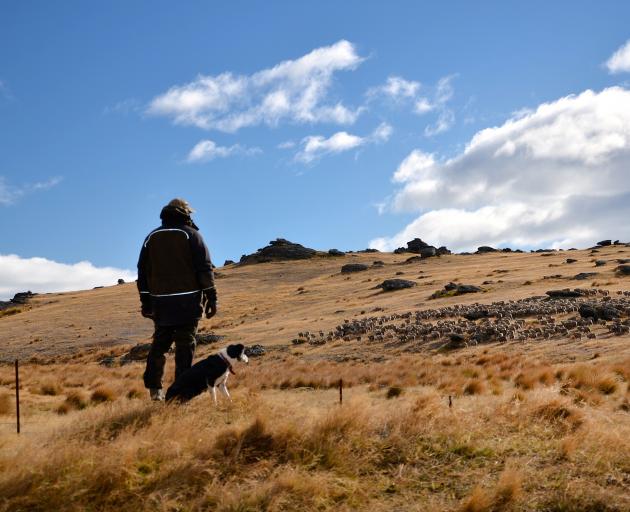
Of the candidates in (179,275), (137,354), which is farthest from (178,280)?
(137,354)

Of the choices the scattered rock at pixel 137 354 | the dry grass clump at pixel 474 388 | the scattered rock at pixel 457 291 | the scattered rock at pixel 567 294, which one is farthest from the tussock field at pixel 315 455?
the scattered rock at pixel 457 291

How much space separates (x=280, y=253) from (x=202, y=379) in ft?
316

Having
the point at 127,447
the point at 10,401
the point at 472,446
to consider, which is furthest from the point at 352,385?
the point at 127,447

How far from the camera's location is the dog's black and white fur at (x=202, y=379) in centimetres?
679

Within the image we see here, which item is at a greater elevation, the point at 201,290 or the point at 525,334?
the point at 201,290

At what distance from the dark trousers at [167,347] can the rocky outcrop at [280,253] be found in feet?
304

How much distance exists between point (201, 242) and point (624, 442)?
5.00 metres

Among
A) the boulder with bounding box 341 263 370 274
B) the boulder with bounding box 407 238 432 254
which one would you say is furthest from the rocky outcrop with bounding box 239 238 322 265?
the boulder with bounding box 341 263 370 274

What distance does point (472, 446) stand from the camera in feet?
18.6

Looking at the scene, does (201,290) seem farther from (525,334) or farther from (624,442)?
(525,334)

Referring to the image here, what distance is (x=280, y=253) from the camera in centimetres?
10300

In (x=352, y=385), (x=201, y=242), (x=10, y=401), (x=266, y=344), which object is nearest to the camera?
(x=201, y=242)

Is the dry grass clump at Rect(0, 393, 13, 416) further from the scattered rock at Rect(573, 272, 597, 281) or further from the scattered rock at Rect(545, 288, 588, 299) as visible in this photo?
the scattered rock at Rect(573, 272, 597, 281)

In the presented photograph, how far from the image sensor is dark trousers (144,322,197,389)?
283 inches
